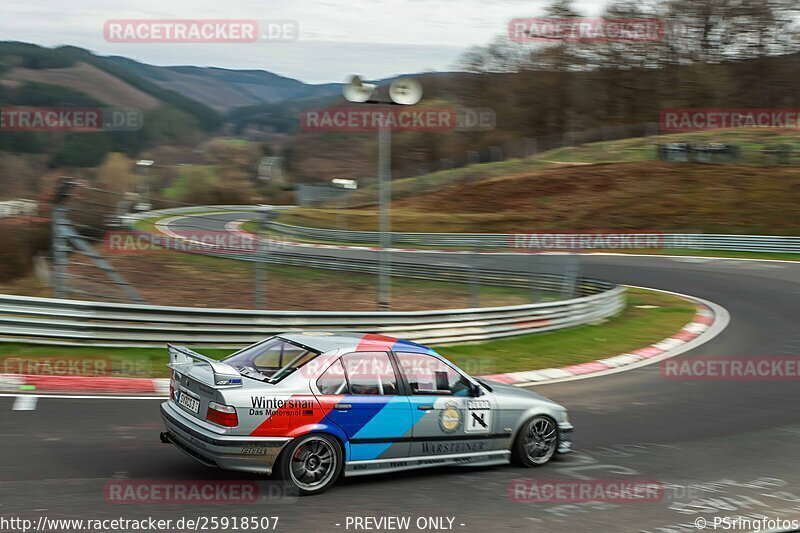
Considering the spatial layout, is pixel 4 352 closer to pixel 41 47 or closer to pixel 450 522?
pixel 450 522

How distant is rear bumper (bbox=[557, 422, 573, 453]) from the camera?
8023 mm

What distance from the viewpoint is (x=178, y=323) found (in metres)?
12.2

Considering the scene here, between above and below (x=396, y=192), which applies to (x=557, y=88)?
above

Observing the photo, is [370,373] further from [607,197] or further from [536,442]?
[607,197]

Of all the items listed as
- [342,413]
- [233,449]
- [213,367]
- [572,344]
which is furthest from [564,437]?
[572,344]

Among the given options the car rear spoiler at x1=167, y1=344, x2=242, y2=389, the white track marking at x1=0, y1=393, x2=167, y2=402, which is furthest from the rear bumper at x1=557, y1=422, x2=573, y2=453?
the white track marking at x1=0, y1=393, x2=167, y2=402

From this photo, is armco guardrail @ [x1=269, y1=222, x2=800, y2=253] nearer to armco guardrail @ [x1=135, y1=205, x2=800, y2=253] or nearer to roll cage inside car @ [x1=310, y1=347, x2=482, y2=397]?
armco guardrail @ [x1=135, y1=205, x2=800, y2=253]

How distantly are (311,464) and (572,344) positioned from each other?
9.47 m

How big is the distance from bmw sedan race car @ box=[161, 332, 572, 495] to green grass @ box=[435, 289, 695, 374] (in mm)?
5115

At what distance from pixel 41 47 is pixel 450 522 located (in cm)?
9938

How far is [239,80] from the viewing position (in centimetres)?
13900

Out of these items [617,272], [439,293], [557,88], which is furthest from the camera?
[557,88]

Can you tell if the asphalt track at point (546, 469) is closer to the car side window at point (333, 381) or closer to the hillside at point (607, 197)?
the car side window at point (333, 381)

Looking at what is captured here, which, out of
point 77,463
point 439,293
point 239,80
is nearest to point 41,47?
point 239,80
